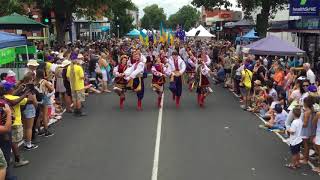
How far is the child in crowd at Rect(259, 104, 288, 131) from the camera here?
1276 cm

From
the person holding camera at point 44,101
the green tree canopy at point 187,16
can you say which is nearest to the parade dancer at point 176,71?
the person holding camera at point 44,101

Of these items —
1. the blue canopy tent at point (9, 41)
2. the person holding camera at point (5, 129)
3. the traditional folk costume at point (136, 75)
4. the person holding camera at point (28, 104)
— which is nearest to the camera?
the person holding camera at point (5, 129)

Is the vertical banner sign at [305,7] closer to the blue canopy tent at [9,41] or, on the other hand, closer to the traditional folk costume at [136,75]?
the traditional folk costume at [136,75]

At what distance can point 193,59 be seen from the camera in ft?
62.4

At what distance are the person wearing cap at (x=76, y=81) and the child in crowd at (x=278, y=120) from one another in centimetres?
525

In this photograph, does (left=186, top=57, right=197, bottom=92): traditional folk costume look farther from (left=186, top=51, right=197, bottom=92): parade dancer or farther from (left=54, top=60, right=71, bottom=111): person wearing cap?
(left=54, top=60, right=71, bottom=111): person wearing cap

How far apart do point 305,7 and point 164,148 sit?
43.5 ft

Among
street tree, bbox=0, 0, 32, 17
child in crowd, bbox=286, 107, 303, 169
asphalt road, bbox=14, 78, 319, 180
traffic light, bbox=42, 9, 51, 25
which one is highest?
street tree, bbox=0, 0, 32, 17

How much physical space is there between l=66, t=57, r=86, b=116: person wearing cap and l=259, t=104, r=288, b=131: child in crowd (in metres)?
5.25

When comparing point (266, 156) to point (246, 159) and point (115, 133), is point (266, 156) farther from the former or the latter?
point (115, 133)

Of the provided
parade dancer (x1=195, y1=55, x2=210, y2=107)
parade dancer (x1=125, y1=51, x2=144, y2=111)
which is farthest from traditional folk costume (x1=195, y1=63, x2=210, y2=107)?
parade dancer (x1=125, y1=51, x2=144, y2=111)

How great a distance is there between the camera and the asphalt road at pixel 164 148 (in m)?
8.96

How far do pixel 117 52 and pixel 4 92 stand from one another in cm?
1977

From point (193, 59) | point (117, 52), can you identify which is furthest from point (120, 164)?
point (117, 52)
